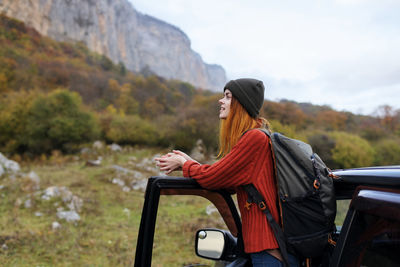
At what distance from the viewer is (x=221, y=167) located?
1.31m

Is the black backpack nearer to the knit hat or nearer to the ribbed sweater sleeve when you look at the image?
the ribbed sweater sleeve

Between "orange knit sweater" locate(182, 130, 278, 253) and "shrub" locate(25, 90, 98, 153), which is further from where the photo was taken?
"shrub" locate(25, 90, 98, 153)

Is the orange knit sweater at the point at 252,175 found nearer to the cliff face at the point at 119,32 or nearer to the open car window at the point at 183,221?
the open car window at the point at 183,221

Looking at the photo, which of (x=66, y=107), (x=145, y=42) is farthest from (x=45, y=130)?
(x=145, y=42)

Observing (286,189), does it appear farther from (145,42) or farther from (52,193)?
(145,42)

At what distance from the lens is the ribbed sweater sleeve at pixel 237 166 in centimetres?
131

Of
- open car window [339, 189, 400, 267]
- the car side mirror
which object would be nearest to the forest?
the car side mirror

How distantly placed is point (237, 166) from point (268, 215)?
0.84 feet

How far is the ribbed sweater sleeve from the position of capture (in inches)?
51.4

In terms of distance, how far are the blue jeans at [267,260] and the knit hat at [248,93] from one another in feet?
2.23

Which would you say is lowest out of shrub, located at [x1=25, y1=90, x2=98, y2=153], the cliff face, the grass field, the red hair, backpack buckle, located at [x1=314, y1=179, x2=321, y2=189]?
the grass field

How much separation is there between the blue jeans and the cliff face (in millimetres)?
65936

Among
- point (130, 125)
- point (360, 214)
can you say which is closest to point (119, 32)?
point (130, 125)

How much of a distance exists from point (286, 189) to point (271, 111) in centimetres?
2083
